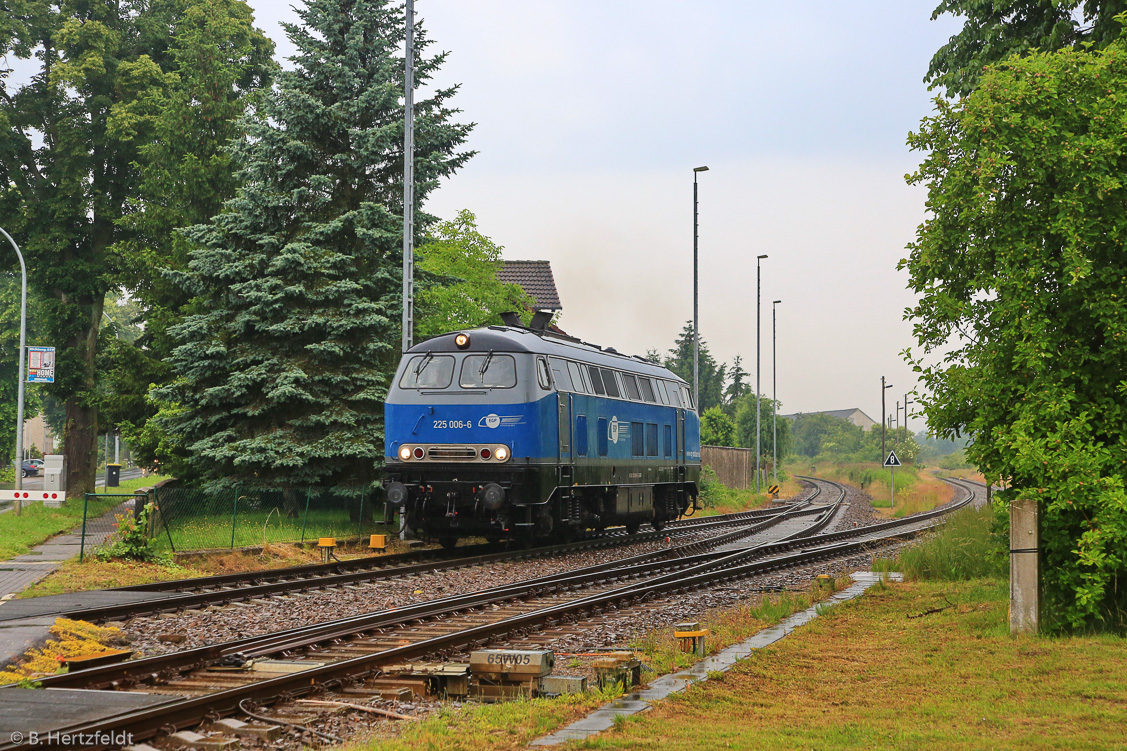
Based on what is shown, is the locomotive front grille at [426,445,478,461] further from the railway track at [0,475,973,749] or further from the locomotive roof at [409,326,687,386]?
the railway track at [0,475,973,749]

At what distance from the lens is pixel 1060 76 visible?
35.0 ft

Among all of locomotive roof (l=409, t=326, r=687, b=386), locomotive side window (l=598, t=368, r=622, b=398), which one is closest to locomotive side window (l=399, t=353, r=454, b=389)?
locomotive roof (l=409, t=326, r=687, b=386)

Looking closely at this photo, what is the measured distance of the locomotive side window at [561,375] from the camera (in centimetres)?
1961

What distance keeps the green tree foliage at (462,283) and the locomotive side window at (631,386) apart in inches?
205

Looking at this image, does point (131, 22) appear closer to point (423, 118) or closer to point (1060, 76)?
point (423, 118)

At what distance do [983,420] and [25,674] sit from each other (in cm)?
958

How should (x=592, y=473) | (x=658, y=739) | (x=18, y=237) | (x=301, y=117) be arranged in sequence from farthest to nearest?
1. (x=18, y=237)
2. (x=301, y=117)
3. (x=592, y=473)
4. (x=658, y=739)

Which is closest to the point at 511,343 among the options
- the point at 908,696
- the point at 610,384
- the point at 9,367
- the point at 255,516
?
the point at 610,384

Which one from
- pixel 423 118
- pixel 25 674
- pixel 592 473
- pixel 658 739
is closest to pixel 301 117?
pixel 423 118

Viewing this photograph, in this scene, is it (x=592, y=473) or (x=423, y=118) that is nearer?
(x=592, y=473)

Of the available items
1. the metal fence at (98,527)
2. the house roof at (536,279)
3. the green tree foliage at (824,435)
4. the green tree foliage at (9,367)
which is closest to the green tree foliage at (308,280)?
the metal fence at (98,527)

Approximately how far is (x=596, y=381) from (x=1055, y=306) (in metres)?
11.9

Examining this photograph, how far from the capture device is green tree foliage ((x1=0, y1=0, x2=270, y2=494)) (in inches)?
1330

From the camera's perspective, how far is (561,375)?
19891 mm
